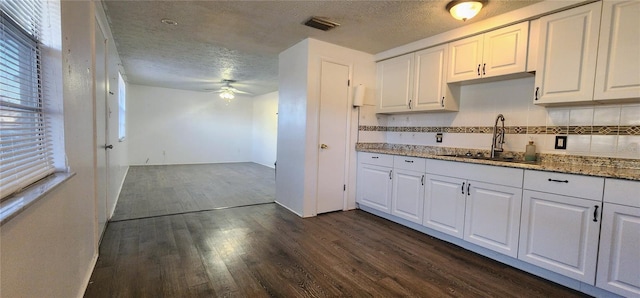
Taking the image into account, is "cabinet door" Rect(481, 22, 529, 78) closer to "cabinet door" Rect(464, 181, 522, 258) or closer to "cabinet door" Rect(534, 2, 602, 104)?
"cabinet door" Rect(534, 2, 602, 104)

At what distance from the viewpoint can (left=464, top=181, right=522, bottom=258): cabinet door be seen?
90.5 inches

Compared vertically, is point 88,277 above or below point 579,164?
below

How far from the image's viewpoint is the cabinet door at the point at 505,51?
2.52 meters

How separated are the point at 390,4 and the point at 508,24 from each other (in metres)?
1.14

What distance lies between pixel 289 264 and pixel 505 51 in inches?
109

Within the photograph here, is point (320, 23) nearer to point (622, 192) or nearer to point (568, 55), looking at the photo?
point (568, 55)

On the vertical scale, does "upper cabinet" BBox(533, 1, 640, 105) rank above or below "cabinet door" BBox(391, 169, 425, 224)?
above

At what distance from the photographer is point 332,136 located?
3.74 meters

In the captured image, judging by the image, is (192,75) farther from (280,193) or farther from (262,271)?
(262,271)

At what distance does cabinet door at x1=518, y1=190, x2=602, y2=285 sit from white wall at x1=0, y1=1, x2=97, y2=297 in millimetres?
2961

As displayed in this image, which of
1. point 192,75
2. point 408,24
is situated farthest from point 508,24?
point 192,75

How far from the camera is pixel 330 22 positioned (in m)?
2.88

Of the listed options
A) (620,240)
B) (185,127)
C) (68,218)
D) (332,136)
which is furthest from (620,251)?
(185,127)

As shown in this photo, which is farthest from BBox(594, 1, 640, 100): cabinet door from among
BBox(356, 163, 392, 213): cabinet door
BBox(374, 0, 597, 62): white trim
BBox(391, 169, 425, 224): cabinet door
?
BBox(356, 163, 392, 213): cabinet door
